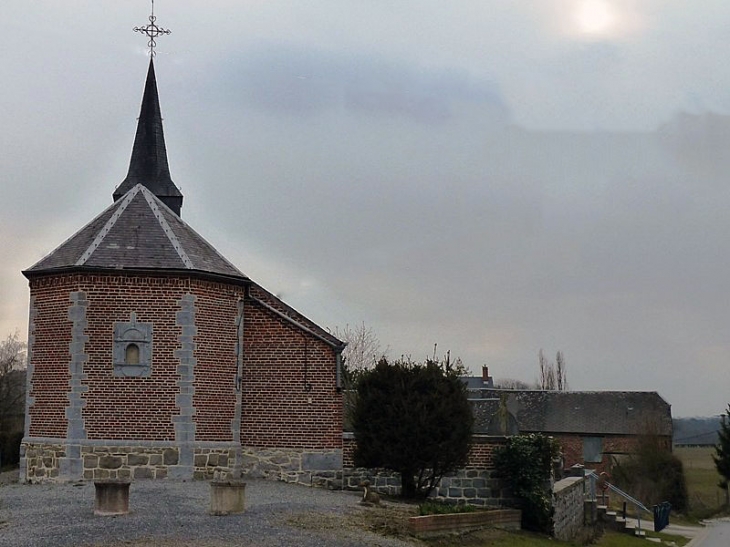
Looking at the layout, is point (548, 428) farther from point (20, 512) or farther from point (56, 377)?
point (20, 512)

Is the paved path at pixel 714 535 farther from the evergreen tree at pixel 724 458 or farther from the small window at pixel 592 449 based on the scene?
the small window at pixel 592 449

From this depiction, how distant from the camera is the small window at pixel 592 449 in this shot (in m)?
49.0

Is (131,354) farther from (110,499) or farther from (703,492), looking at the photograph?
(703,492)

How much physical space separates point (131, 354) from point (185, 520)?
6.88 meters

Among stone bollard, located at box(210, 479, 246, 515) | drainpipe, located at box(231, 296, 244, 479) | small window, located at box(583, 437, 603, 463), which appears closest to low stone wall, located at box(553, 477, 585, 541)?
drainpipe, located at box(231, 296, 244, 479)

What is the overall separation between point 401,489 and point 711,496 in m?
32.9

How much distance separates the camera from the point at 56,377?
1942 cm

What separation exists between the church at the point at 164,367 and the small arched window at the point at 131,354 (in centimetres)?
3

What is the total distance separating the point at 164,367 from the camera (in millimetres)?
19375

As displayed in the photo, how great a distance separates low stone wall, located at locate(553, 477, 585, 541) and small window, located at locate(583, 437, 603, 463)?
23761mm

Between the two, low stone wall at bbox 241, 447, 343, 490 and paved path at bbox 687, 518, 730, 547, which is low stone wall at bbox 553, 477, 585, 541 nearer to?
low stone wall at bbox 241, 447, 343, 490

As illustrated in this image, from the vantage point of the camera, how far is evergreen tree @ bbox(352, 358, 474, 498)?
18.2 metres

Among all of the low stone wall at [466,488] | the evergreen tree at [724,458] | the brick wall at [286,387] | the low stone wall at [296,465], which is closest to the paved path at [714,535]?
A: the evergreen tree at [724,458]

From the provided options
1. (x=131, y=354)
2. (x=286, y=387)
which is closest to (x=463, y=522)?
(x=286, y=387)
